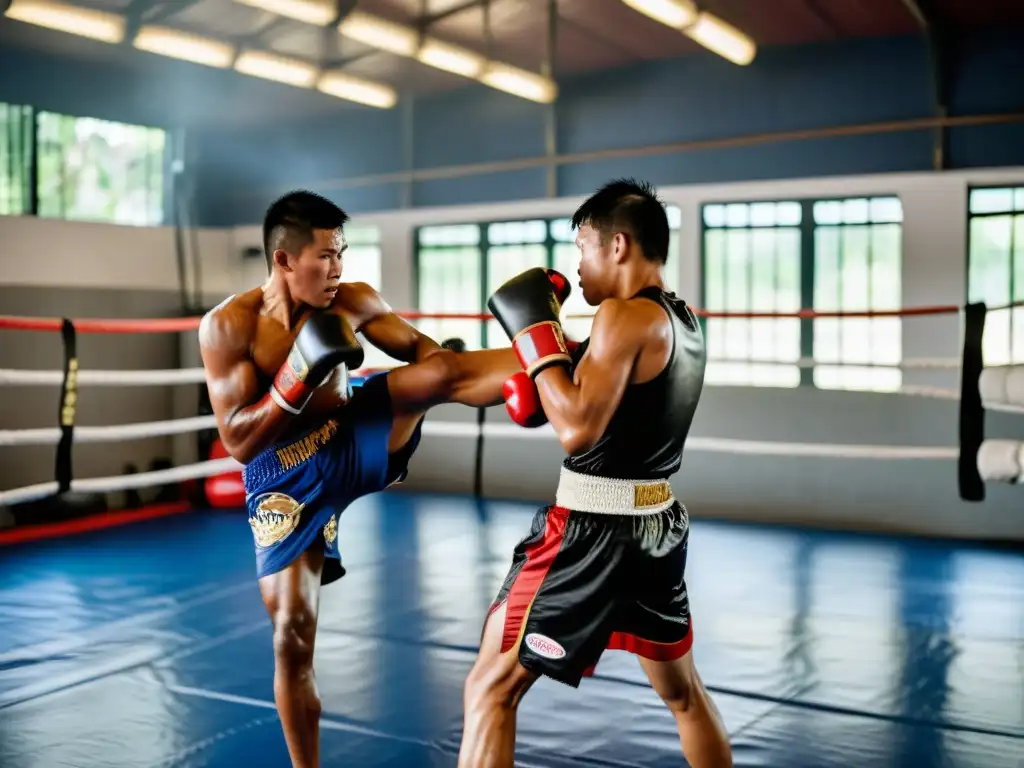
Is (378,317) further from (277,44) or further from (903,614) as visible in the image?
(277,44)

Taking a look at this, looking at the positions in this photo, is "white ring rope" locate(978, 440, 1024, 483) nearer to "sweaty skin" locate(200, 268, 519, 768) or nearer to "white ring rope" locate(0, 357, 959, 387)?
"white ring rope" locate(0, 357, 959, 387)

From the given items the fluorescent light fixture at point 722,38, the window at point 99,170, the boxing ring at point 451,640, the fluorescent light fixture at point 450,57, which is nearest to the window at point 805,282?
the fluorescent light fixture at point 722,38

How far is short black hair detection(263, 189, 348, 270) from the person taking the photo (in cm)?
189

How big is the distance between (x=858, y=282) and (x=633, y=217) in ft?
19.0

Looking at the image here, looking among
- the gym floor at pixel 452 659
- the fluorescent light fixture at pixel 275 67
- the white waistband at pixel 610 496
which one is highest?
the fluorescent light fixture at pixel 275 67

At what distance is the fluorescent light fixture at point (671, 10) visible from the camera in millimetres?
6133

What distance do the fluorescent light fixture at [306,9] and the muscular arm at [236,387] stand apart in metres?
4.45

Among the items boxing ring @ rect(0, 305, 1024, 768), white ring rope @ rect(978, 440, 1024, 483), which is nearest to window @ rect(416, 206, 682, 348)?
boxing ring @ rect(0, 305, 1024, 768)

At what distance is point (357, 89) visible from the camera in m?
7.92

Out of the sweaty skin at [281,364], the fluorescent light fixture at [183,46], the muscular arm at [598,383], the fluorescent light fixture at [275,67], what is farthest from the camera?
the fluorescent light fixture at [275,67]

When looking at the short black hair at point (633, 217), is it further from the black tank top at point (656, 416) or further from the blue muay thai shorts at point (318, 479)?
the blue muay thai shorts at point (318, 479)

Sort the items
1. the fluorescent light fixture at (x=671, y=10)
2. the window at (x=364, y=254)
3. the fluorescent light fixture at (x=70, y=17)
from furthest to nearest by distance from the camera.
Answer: the window at (x=364, y=254) → the fluorescent light fixture at (x=671, y=10) → the fluorescent light fixture at (x=70, y=17)

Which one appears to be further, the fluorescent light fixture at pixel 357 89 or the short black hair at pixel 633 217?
the fluorescent light fixture at pixel 357 89

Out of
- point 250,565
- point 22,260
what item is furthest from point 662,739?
point 22,260
